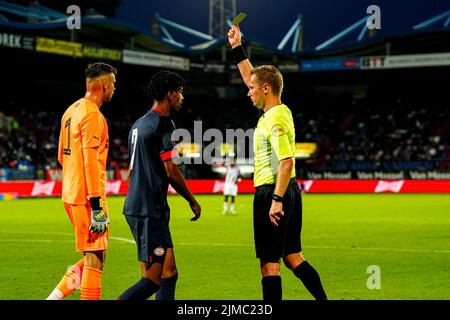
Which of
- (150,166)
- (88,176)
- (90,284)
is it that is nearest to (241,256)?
(90,284)

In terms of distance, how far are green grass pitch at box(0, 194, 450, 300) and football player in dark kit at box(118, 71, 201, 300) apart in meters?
2.38

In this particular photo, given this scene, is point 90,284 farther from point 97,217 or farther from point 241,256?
point 241,256

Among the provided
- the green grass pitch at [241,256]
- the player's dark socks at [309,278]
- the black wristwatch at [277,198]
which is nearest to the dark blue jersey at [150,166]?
the black wristwatch at [277,198]

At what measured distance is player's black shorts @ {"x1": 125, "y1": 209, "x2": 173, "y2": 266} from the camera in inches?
249

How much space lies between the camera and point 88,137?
21.2 feet

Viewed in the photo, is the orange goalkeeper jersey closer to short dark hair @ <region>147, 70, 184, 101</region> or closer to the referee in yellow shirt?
short dark hair @ <region>147, 70, 184, 101</region>

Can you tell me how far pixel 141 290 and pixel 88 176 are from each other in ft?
3.82

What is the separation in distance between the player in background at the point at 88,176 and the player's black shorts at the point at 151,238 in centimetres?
34

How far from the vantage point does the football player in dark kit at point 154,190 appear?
6.35 meters

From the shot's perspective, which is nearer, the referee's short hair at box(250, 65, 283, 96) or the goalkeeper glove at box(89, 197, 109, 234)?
the goalkeeper glove at box(89, 197, 109, 234)

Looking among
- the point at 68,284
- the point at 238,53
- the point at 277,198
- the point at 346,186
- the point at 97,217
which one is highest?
the point at 238,53

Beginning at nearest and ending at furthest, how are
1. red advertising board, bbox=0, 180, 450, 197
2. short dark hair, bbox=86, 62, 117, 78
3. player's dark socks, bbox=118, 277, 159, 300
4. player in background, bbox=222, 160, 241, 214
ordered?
player's dark socks, bbox=118, 277, 159, 300, short dark hair, bbox=86, 62, 117, 78, player in background, bbox=222, 160, 241, 214, red advertising board, bbox=0, 180, 450, 197

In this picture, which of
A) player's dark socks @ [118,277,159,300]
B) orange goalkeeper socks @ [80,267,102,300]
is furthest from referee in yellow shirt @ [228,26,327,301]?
orange goalkeeper socks @ [80,267,102,300]

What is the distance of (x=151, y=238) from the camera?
6352 millimetres
